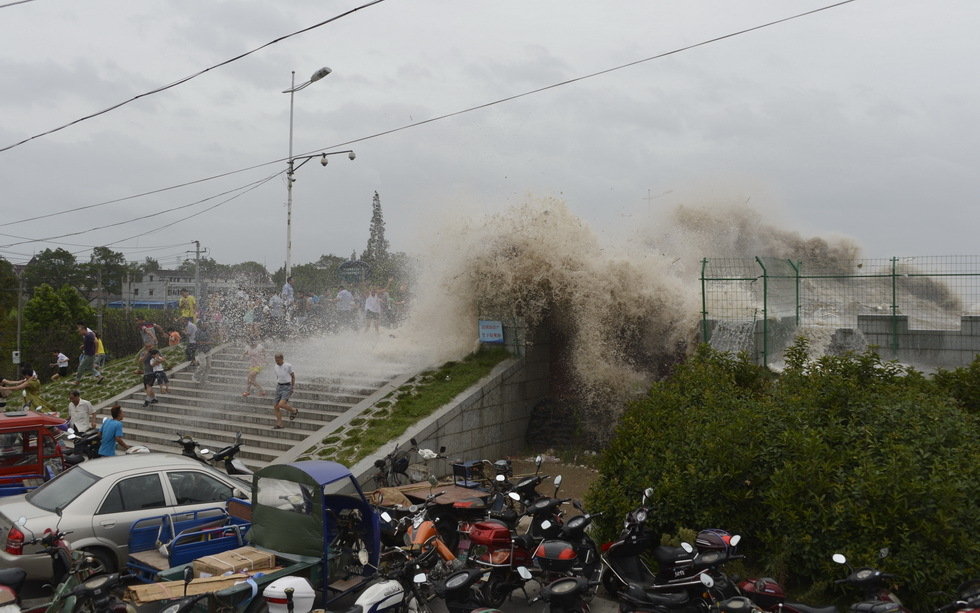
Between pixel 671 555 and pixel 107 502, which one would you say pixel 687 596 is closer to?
pixel 671 555

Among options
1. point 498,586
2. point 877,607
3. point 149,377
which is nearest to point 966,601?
point 877,607

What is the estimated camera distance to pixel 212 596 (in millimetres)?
5848

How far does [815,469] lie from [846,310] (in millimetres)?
8235

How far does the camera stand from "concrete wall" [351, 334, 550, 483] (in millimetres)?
13344

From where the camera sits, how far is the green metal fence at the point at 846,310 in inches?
488

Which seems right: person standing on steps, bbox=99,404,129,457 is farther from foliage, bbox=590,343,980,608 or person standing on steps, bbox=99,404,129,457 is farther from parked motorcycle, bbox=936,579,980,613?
parked motorcycle, bbox=936,579,980,613

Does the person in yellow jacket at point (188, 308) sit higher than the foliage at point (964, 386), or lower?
higher

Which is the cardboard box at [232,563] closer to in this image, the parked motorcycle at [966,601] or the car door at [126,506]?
→ the car door at [126,506]

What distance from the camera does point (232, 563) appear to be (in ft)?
21.0

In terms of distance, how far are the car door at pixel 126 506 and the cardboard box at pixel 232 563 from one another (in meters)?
2.03

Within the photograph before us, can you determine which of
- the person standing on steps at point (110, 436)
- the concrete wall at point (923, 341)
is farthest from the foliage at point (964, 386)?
the person standing on steps at point (110, 436)

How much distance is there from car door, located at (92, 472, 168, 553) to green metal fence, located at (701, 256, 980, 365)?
9.18 meters

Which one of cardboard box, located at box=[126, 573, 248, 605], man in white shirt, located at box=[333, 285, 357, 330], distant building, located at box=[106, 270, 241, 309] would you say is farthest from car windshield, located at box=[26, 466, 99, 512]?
distant building, located at box=[106, 270, 241, 309]

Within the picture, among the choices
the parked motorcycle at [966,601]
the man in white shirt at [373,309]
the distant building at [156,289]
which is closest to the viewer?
the parked motorcycle at [966,601]
